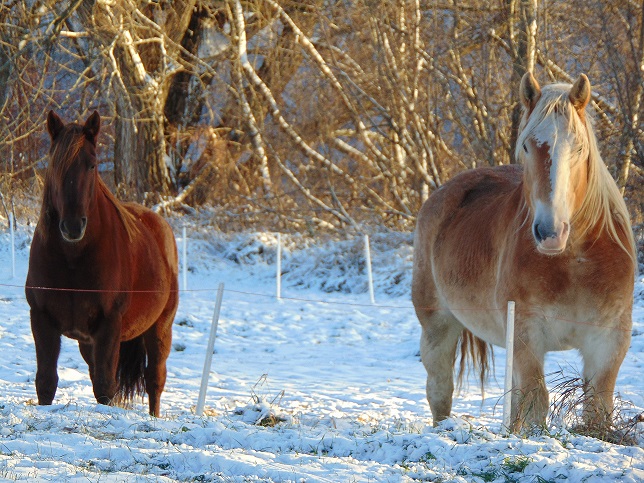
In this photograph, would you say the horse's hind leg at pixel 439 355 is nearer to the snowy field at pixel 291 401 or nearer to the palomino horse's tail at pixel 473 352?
the palomino horse's tail at pixel 473 352

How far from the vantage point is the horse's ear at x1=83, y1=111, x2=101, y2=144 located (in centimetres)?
600

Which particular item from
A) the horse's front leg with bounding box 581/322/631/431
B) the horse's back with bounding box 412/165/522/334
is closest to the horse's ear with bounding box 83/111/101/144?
the horse's back with bounding box 412/165/522/334

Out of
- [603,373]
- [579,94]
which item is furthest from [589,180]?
[603,373]

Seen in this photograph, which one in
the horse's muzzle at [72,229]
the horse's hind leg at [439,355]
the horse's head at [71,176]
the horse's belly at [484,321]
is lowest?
the horse's hind leg at [439,355]

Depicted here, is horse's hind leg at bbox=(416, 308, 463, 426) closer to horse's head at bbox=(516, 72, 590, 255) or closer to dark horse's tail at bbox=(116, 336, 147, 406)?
horse's head at bbox=(516, 72, 590, 255)

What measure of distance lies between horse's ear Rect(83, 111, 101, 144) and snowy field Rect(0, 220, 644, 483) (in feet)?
6.12

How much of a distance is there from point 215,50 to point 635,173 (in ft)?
33.0

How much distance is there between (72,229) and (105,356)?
0.91 metres

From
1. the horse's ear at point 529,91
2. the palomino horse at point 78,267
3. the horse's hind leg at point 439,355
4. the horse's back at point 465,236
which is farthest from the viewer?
the horse's hind leg at point 439,355

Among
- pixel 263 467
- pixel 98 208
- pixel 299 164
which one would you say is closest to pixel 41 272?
pixel 98 208

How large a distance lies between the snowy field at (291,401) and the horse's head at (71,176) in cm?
116

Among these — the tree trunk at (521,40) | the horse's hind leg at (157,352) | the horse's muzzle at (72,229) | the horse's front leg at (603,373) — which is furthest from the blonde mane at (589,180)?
the tree trunk at (521,40)

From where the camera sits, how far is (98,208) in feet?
19.9

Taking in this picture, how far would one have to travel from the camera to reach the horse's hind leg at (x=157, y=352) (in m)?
7.02
